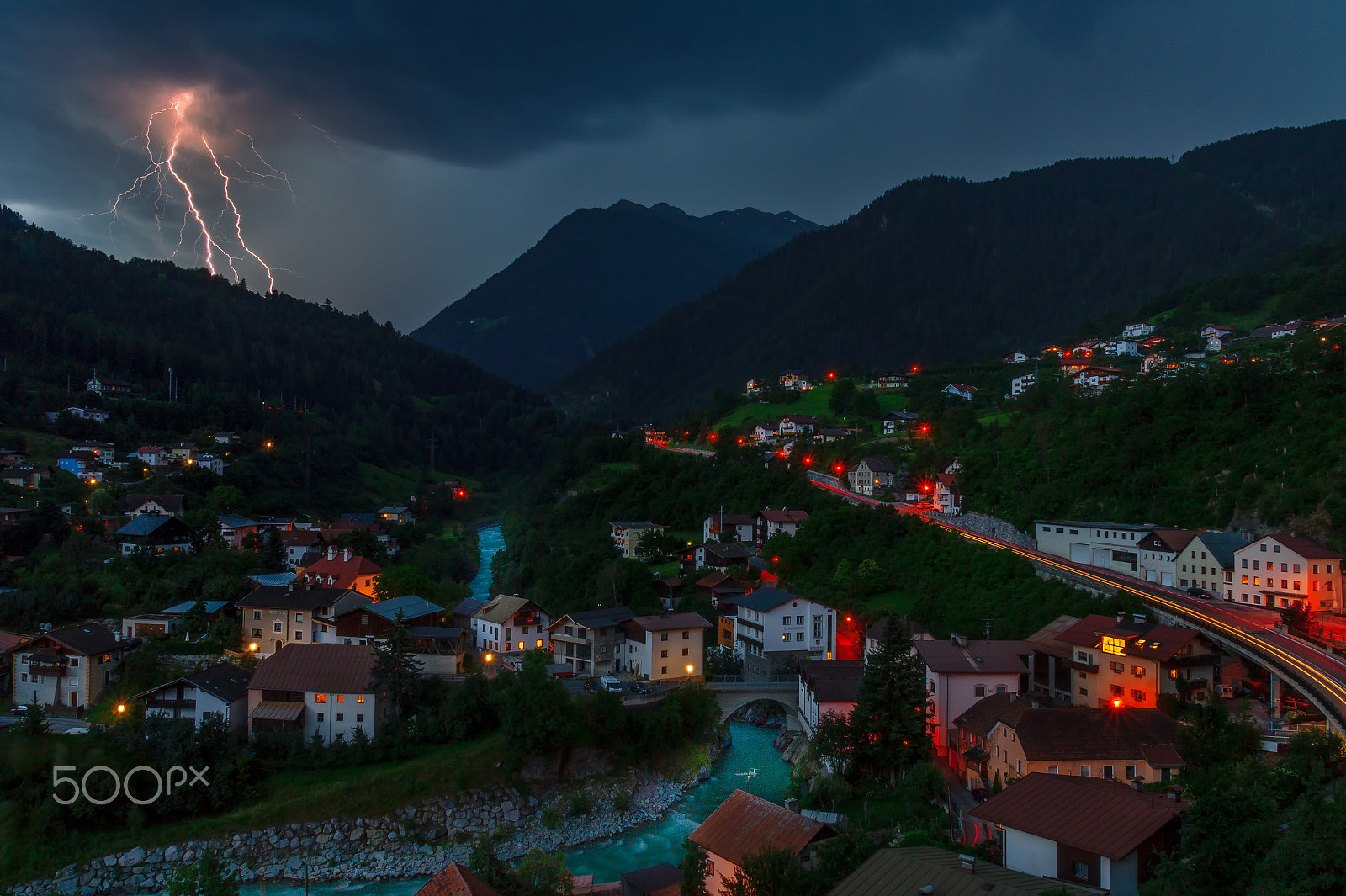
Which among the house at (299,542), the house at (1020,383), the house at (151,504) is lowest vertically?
the house at (299,542)

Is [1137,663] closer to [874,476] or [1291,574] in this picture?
[1291,574]

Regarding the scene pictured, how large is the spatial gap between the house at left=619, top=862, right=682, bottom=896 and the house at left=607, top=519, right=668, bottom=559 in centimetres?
2472

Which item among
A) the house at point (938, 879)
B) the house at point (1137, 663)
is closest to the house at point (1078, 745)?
the house at point (1137, 663)

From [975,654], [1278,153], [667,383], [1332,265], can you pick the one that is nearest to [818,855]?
[975,654]

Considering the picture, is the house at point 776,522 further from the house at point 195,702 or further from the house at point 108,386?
the house at point 108,386

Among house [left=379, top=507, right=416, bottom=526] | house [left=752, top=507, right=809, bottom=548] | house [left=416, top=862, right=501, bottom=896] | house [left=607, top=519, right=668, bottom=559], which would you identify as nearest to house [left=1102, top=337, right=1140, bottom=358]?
house [left=752, top=507, right=809, bottom=548]

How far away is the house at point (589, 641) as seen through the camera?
2752 cm

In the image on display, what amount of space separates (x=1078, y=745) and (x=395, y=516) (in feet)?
135

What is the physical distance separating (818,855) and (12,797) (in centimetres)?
1776

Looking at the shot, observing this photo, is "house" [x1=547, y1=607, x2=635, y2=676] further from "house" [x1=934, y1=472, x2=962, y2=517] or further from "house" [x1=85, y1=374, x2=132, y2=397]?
"house" [x1=85, y1=374, x2=132, y2=397]

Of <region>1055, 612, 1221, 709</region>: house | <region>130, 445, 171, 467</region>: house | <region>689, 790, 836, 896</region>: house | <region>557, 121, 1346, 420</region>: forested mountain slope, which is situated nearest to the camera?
<region>689, 790, 836, 896</region>: house

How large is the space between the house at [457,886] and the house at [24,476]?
36.9 metres

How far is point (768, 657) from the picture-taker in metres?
27.7

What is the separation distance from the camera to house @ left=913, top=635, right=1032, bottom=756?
21156 millimetres
